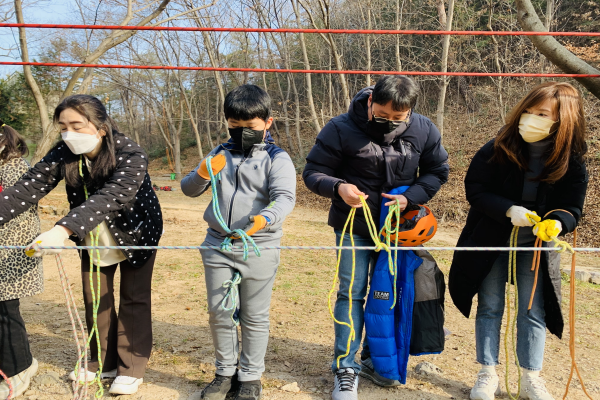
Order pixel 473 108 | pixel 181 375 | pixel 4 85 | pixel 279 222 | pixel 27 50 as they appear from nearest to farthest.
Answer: pixel 279 222 → pixel 181 375 → pixel 27 50 → pixel 473 108 → pixel 4 85

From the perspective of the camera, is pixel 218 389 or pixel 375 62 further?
pixel 375 62

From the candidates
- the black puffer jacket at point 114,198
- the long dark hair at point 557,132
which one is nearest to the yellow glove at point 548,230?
the long dark hair at point 557,132

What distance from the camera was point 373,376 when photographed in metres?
2.78

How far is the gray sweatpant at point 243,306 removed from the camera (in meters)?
2.39

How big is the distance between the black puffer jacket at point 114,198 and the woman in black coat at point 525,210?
1.72m

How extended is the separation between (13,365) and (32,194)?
936mm

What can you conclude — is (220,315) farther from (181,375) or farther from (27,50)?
(27,50)

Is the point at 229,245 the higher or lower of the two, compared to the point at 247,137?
lower

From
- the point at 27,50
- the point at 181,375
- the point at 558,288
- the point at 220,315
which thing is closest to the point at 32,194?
the point at 220,315

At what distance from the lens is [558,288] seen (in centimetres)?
239

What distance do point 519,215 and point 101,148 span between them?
2128 millimetres

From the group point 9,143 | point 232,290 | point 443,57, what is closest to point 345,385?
point 232,290

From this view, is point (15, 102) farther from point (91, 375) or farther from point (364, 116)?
point (364, 116)

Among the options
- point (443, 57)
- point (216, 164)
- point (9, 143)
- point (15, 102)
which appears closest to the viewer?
point (216, 164)
